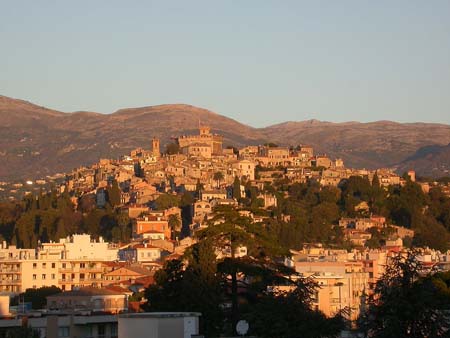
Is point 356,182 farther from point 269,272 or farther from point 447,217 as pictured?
point 269,272

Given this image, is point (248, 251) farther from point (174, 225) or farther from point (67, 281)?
point (174, 225)

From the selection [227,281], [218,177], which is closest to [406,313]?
[227,281]

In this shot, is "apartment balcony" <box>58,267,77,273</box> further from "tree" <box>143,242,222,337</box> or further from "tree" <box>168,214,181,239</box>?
"tree" <box>143,242,222,337</box>

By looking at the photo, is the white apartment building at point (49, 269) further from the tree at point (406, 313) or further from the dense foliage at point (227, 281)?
the tree at point (406, 313)

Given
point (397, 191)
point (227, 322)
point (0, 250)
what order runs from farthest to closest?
point (397, 191)
point (0, 250)
point (227, 322)

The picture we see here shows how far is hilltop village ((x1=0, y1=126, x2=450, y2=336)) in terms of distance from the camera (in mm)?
108188

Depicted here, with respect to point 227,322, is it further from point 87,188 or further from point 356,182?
point 87,188

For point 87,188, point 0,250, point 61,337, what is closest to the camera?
point 61,337

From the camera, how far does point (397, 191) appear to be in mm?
173625

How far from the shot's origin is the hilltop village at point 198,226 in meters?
108

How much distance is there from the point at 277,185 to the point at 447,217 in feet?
77.3

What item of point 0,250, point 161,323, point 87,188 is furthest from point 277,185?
point 161,323

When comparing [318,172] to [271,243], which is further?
[318,172]

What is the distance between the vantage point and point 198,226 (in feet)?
488
